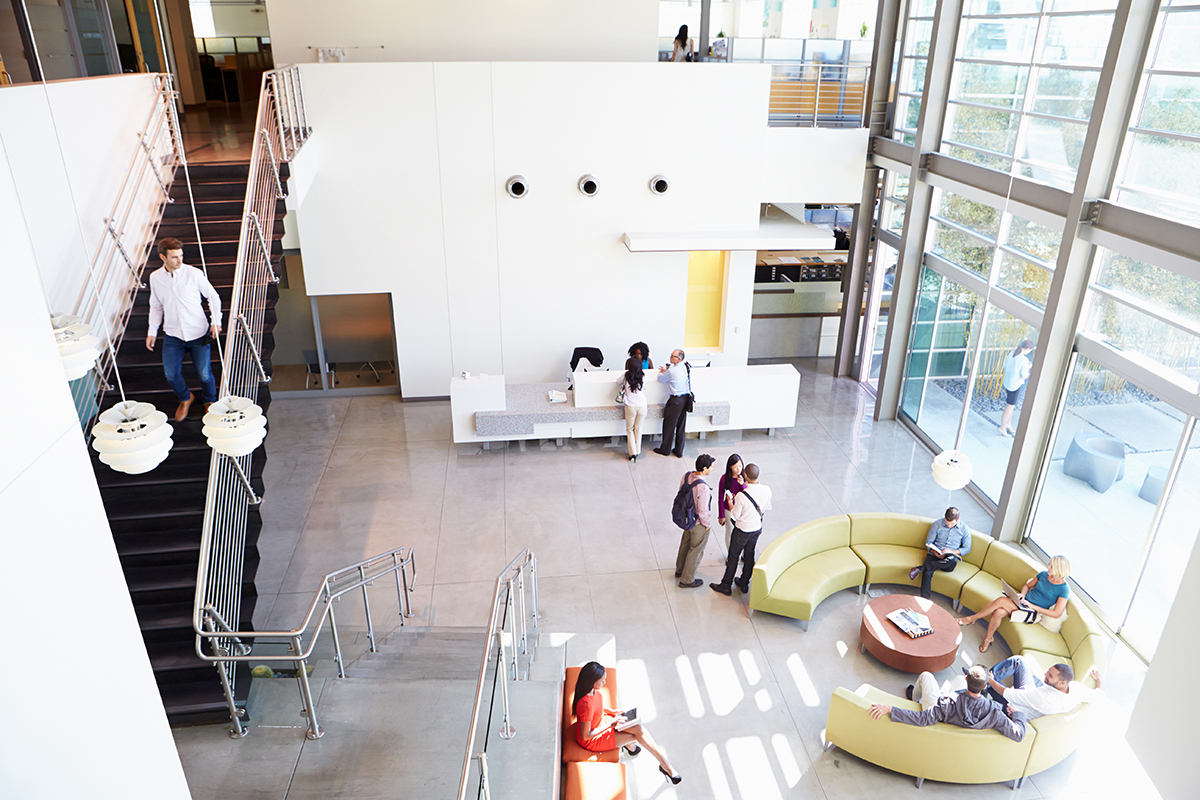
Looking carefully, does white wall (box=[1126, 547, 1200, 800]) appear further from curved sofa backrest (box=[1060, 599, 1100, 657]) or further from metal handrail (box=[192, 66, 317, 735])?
metal handrail (box=[192, 66, 317, 735])

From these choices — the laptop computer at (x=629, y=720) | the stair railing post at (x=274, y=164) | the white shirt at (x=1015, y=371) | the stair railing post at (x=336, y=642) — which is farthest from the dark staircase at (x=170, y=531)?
the white shirt at (x=1015, y=371)

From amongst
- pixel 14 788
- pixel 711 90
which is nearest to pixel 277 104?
pixel 711 90

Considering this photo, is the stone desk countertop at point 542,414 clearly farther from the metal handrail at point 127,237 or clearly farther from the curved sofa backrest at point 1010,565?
the metal handrail at point 127,237

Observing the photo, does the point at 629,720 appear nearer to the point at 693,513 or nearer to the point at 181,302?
the point at 693,513

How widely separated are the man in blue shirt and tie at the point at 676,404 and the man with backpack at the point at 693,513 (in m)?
2.65

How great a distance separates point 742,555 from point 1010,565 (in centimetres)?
263

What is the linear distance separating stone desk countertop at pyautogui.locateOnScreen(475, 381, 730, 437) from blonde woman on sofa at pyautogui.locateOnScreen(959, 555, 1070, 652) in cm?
453

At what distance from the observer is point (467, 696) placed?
19.7ft

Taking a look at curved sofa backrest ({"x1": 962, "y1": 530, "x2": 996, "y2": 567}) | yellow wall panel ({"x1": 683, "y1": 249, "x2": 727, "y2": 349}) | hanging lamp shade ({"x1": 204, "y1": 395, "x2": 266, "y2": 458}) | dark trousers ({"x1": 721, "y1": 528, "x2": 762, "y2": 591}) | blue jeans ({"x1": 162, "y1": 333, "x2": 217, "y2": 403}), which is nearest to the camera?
hanging lamp shade ({"x1": 204, "y1": 395, "x2": 266, "y2": 458})

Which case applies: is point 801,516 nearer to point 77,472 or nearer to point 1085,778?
point 1085,778

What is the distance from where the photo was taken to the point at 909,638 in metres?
6.98

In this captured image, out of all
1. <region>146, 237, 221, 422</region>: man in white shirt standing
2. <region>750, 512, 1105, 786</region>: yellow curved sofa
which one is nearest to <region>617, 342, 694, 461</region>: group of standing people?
<region>750, 512, 1105, 786</region>: yellow curved sofa

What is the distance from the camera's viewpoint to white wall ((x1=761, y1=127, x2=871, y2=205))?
11.9 metres

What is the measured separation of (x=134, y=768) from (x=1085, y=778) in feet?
21.5
